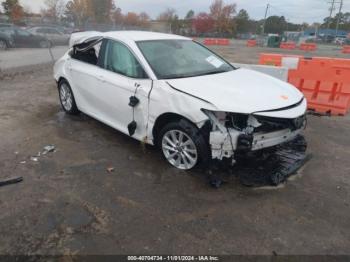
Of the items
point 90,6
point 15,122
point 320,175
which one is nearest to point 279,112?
point 320,175

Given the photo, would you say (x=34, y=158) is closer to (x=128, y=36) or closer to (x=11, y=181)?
(x=11, y=181)

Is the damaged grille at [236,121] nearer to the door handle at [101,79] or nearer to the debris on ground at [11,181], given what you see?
the door handle at [101,79]

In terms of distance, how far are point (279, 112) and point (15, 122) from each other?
4.83 metres

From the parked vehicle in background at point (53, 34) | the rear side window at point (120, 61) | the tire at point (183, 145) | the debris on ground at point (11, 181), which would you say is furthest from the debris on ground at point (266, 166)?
the parked vehicle in background at point (53, 34)

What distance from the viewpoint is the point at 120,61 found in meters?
4.56

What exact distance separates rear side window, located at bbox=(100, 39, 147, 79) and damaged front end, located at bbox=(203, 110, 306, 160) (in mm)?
1289

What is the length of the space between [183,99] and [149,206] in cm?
128

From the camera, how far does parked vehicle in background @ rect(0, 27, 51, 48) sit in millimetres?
20344

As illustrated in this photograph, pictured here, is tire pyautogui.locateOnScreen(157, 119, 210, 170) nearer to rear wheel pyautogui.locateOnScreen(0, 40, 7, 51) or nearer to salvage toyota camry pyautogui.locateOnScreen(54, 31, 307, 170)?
salvage toyota camry pyautogui.locateOnScreen(54, 31, 307, 170)

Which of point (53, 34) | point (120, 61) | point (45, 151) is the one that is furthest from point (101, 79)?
point (53, 34)

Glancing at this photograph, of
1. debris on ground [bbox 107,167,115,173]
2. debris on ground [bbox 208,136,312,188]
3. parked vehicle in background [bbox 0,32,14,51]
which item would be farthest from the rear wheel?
debris on ground [bbox 208,136,312,188]

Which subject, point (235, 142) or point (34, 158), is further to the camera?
point (34, 158)

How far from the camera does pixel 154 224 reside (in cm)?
302

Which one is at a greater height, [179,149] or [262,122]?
[262,122]
